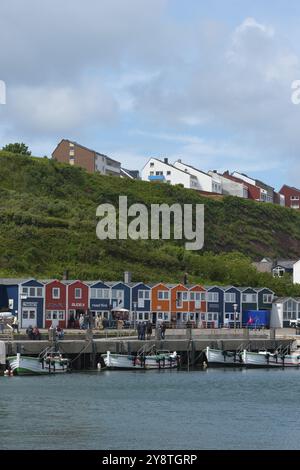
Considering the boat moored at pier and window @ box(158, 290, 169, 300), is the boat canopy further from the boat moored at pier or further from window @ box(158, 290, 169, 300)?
window @ box(158, 290, 169, 300)

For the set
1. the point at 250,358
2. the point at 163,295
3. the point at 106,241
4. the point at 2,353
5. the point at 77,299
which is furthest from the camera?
the point at 106,241

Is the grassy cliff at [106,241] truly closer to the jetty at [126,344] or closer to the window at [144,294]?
the window at [144,294]

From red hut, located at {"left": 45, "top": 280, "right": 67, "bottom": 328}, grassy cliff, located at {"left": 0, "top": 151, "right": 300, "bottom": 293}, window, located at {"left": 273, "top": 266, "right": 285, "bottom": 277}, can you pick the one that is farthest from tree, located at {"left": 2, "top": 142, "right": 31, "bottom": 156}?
red hut, located at {"left": 45, "top": 280, "right": 67, "bottom": 328}

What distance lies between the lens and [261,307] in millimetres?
115688

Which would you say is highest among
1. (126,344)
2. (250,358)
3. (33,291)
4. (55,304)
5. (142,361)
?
(33,291)

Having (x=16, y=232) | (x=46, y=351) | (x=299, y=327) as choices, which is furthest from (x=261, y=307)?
(x=46, y=351)

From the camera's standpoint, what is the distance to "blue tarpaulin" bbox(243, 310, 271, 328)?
112450 mm

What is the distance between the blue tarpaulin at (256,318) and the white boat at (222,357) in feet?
98.6

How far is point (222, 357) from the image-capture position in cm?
8056

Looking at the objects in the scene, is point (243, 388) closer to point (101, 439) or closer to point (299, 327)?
point (101, 439)

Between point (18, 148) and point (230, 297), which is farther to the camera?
point (18, 148)

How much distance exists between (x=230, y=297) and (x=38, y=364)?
151ft

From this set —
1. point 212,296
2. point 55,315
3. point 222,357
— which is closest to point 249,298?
point 212,296

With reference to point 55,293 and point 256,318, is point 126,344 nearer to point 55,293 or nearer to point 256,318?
point 55,293
